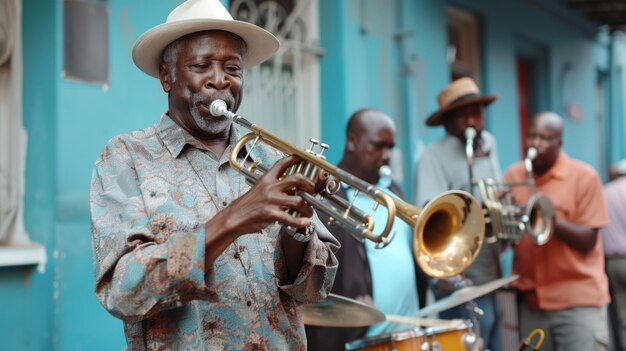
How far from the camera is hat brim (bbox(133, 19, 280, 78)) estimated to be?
2.48 m

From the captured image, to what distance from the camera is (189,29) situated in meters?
2.50

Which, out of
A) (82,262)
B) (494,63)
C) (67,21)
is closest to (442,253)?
(82,262)

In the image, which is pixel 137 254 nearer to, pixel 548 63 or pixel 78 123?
pixel 78 123

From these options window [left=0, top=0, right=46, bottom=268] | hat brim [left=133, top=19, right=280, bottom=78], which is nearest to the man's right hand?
hat brim [left=133, top=19, right=280, bottom=78]

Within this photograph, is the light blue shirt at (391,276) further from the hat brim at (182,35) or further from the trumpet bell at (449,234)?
the hat brim at (182,35)

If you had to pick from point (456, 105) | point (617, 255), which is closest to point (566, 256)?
point (456, 105)

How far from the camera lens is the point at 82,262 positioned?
3885 millimetres

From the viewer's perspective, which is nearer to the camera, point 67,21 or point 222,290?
point 222,290

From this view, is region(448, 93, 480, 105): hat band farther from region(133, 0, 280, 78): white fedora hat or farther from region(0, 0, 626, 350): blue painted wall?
region(133, 0, 280, 78): white fedora hat

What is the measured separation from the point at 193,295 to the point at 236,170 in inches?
18.1

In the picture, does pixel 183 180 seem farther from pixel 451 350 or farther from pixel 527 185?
pixel 527 185

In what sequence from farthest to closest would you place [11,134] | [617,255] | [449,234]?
[617,255]
[11,134]
[449,234]

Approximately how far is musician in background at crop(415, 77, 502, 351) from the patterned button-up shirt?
227 centimetres

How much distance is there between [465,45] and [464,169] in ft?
12.1
